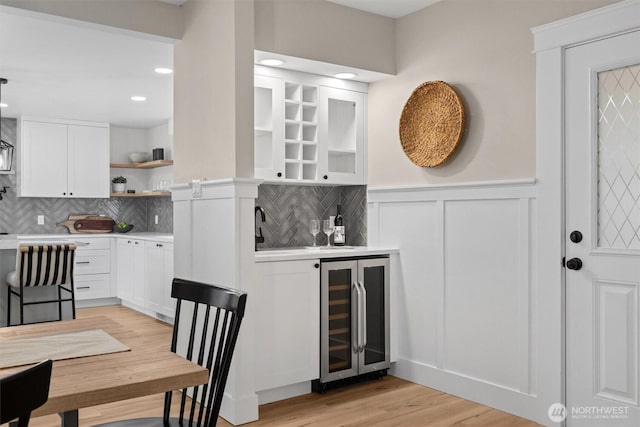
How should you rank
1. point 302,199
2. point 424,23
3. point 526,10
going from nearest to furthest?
point 526,10
point 424,23
point 302,199

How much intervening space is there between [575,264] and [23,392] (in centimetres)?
267

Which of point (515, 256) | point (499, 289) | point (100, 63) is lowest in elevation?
point (499, 289)

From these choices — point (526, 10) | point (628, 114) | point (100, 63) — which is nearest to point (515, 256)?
point (628, 114)

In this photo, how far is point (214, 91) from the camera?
11.0 ft

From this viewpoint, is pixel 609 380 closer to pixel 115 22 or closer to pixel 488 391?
pixel 488 391

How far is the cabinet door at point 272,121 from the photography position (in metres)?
3.71

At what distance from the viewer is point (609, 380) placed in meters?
2.76

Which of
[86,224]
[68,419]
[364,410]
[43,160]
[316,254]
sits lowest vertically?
[364,410]

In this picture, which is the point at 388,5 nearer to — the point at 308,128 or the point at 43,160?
the point at 308,128

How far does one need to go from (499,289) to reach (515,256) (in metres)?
0.23

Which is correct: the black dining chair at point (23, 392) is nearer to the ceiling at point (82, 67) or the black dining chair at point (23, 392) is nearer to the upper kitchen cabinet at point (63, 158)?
the ceiling at point (82, 67)

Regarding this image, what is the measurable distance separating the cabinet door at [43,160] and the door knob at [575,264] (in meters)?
6.34

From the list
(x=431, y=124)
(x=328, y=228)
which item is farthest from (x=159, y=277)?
(x=431, y=124)

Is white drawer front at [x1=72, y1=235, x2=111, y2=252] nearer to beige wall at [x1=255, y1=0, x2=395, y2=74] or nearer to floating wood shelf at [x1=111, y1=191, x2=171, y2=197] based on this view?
floating wood shelf at [x1=111, y1=191, x2=171, y2=197]
